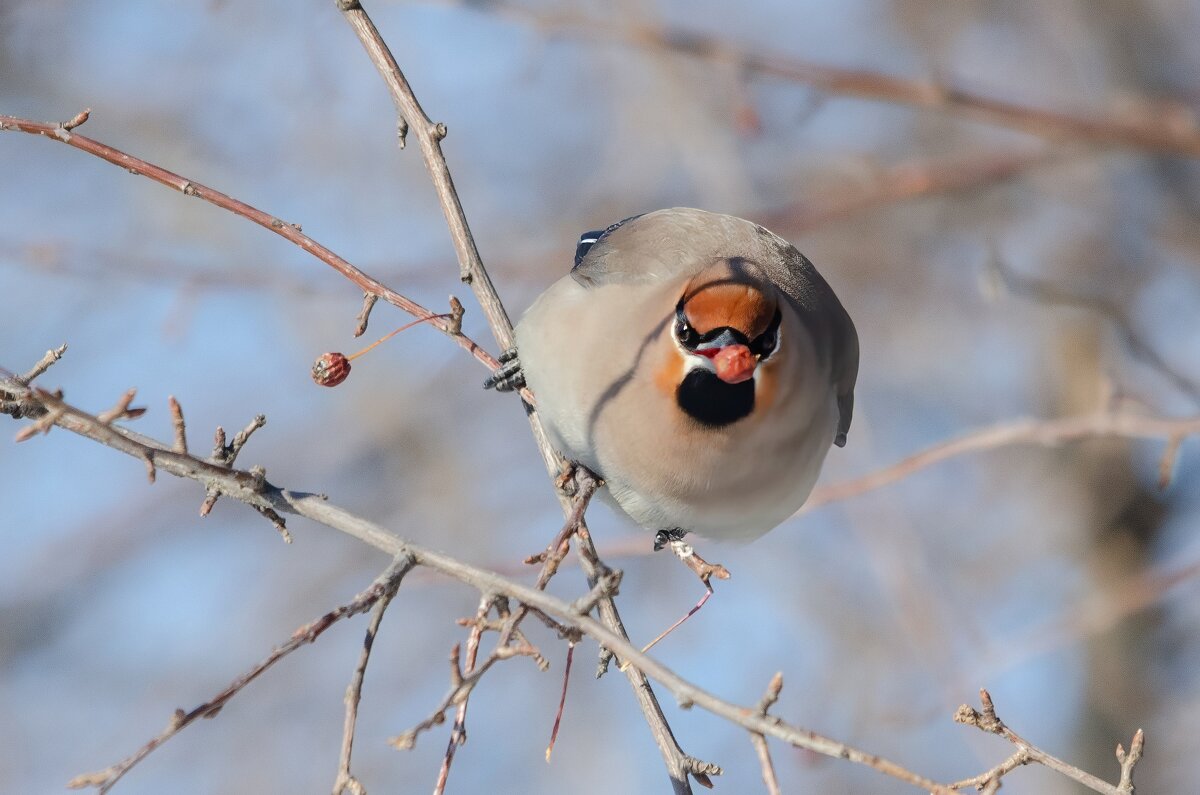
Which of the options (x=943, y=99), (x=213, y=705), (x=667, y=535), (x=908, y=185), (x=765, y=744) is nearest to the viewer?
(x=765, y=744)

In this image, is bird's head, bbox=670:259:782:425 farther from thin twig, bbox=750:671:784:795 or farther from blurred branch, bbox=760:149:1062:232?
blurred branch, bbox=760:149:1062:232

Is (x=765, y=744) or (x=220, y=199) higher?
(x=220, y=199)

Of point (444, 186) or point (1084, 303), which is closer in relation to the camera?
point (444, 186)

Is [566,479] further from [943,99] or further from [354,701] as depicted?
[943,99]

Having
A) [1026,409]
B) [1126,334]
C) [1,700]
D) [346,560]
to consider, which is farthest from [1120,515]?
[1,700]

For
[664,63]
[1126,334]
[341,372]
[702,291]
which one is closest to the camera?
[702,291]

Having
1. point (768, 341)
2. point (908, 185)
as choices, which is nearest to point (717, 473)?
point (768, 341)

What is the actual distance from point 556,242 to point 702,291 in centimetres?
552

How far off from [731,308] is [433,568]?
3.45 feet

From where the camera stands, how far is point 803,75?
421 cm

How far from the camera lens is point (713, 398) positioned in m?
3.11

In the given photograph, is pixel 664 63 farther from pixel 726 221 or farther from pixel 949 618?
pixel 726 221

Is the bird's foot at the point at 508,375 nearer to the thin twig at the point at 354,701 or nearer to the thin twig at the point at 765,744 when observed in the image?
the thin twig at the point at 354,701

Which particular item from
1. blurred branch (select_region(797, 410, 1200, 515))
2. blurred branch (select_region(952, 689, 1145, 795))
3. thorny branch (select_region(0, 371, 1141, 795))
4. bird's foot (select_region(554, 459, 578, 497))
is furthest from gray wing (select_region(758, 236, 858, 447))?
thorny branch (select_region(0, 371, 1141, 795))
